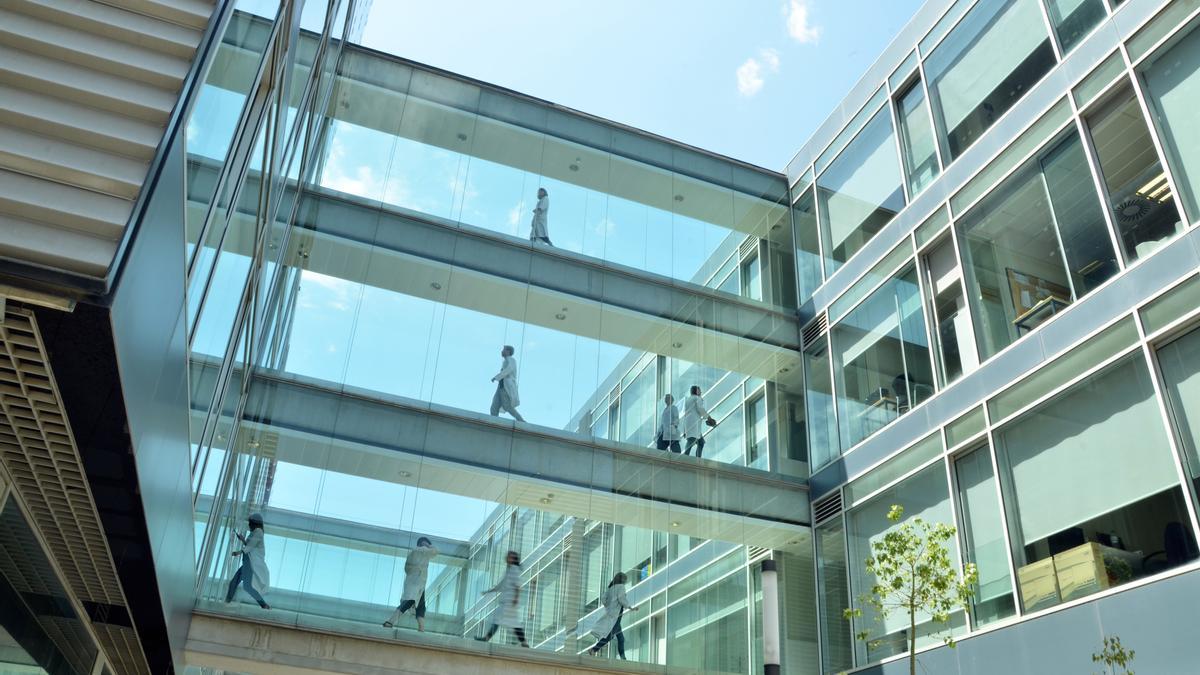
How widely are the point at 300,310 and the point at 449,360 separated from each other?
2914mm

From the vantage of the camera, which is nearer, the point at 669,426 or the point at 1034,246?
the point at 1034,246

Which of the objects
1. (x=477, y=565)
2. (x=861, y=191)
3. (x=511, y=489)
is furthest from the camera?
(x=861, y=191)

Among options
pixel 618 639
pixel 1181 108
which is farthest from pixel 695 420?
pixel 1181 108

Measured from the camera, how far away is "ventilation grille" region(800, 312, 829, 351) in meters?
20.8

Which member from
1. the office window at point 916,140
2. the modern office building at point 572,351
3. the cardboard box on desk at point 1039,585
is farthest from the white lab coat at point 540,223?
the cardboard box on desk at point 1039,585

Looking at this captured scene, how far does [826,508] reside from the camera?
19.1m

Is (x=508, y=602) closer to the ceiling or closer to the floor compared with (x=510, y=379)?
closer to the floor

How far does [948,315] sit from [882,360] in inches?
73.4

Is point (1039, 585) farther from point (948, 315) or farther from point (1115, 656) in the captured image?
point (948, 315)

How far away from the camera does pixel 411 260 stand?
1992cm

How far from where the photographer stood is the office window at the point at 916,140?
1820cm

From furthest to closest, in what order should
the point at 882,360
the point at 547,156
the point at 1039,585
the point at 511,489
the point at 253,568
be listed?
the point at 547,156
the point at 882,360
the point at 511,489
the point at 253,568
the point at 1039,585

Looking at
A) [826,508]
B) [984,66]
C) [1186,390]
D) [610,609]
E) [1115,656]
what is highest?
[984,66]

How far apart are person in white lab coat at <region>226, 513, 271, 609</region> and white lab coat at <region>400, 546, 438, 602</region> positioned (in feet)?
6.89
